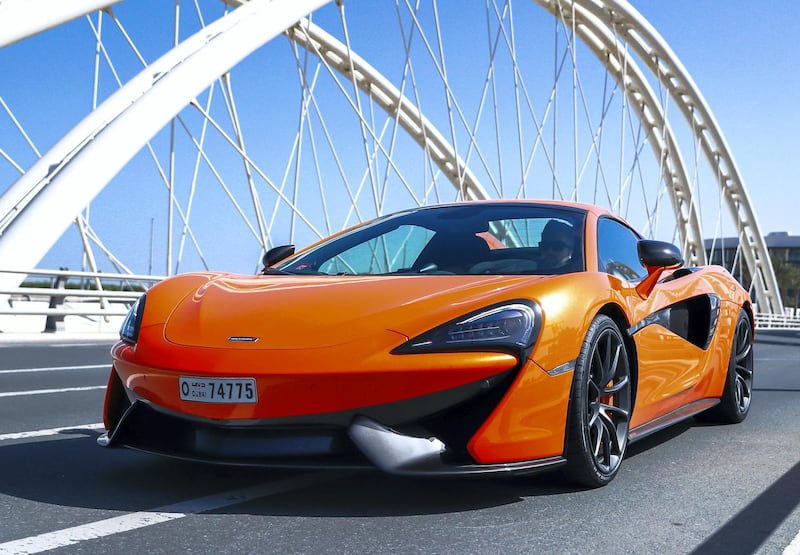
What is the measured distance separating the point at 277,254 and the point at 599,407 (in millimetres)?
1810

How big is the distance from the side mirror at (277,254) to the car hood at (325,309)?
81cm

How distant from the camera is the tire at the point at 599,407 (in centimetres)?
354

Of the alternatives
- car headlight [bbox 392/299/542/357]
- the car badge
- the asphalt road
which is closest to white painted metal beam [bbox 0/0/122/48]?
the asphalt road

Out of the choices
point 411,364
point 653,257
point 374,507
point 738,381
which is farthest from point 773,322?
point 411,364

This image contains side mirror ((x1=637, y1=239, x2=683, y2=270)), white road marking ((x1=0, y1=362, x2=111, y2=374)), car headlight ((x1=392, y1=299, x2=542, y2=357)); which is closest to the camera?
car headlight ((x1=392, y1=299, x2=542, y2=357))

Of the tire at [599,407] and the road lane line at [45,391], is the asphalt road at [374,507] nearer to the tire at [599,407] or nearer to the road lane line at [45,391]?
the tire at [599,407]

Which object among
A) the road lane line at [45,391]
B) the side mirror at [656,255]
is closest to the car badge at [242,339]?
the side mirror at [656,255]

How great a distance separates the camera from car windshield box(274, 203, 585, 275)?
→ 4.25m

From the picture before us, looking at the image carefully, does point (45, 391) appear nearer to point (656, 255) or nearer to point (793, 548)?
point (656, 255)

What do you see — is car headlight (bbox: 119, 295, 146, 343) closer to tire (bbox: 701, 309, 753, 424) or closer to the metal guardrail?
tire (bbox: 701, 309, 753, 424)

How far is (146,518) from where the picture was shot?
10.1 ft

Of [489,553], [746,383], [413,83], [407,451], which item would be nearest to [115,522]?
[407,451]

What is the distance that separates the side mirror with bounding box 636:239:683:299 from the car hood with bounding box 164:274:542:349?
0.87 metres

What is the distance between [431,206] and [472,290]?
150cm
